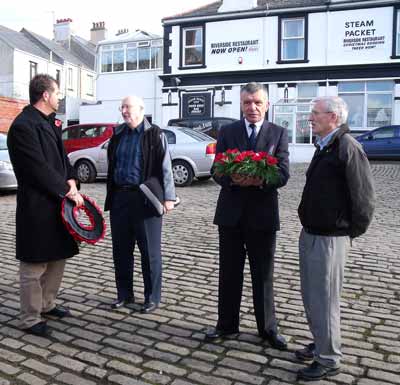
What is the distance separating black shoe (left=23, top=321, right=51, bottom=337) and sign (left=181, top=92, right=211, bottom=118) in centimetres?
2336

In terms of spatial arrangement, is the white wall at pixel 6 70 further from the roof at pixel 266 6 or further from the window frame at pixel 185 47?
Answer: the window frame at pixel 185 47

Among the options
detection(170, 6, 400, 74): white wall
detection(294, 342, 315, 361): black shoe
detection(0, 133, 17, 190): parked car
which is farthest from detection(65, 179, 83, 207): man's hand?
detection(170, 6, 400, 74): white wall

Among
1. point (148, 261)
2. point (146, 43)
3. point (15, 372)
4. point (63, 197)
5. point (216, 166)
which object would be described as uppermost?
point (146, 43)

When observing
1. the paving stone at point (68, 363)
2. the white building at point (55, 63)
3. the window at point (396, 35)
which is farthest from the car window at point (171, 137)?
the white building at point (55, 63)

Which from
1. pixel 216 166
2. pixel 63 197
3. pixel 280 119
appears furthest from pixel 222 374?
pixel 280 119

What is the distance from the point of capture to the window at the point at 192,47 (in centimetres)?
2750

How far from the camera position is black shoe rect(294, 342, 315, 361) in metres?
3.68

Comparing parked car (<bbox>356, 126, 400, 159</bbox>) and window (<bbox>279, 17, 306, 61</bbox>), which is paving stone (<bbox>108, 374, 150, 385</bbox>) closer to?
parked car (<bbox>356, 126, 400, 159</bbox>)

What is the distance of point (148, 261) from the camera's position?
4.68 m

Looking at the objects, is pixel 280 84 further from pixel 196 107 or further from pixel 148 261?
pixel 148 261

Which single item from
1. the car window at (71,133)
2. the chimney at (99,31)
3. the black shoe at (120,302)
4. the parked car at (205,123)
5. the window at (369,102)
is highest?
the chimney at (99,31)

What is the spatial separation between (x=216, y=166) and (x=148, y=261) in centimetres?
130

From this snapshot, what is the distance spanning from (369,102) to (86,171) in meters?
15.9

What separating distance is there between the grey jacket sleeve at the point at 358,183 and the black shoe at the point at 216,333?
140cm
